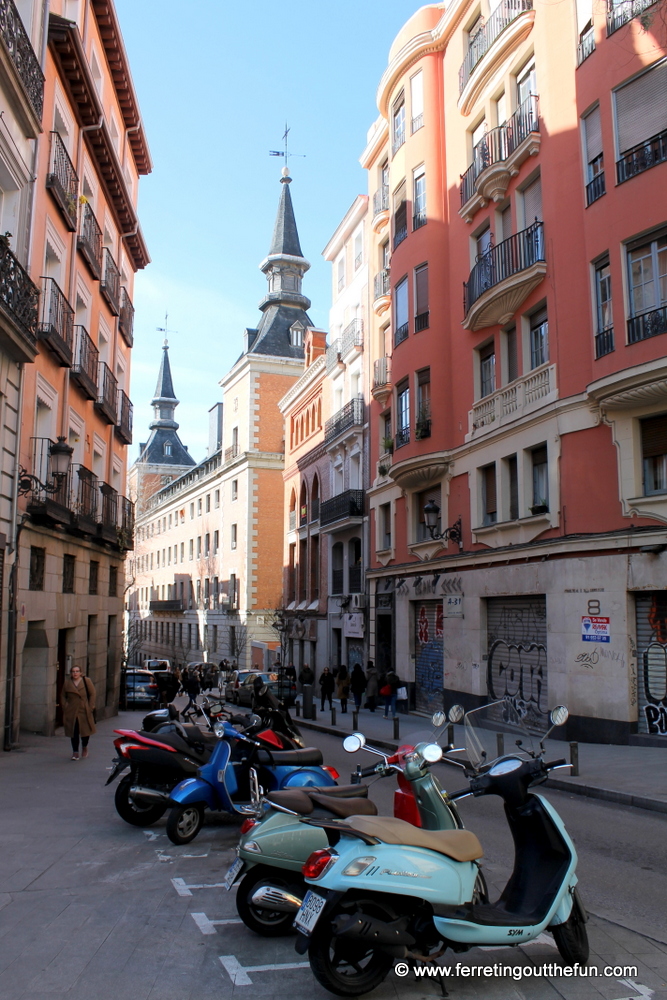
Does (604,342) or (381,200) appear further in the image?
(381,200)

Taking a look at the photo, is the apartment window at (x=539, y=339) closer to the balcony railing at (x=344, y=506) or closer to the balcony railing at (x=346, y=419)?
the balcony railing at (x=344, y=506)

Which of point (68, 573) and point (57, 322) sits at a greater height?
point (57, 322)

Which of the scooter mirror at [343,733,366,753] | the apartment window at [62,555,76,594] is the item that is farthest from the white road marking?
the apartment window at [62,555,76,594]

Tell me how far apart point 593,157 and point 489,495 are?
8095mm

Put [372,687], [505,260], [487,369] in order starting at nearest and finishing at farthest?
[505,260], [487,369], [372,687]

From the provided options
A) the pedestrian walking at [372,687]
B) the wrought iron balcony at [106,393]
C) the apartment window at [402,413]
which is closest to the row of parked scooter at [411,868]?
the wrought iron balcony at [106,393]

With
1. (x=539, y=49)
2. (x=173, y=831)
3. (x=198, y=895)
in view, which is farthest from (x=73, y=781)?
(x=539, y=49)

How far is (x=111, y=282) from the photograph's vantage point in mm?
24641

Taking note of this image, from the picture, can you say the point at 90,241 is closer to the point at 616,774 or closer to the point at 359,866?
the point at 616,774

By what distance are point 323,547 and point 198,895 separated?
30063mm

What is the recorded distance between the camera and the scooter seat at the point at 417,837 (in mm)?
4566

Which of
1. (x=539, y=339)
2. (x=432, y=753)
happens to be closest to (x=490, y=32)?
(x=539, y=339)

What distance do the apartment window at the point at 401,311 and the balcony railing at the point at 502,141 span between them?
3878 mm

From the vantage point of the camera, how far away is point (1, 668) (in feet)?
46.6
